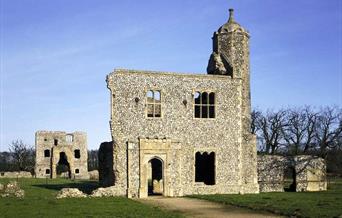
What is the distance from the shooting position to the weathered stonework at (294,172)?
33156 millimetres

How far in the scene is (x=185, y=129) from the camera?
98.6ft

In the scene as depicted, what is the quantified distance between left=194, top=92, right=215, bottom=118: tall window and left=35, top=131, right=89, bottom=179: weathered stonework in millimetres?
→ 37949

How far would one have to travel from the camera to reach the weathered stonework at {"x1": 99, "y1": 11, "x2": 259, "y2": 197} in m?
28.6

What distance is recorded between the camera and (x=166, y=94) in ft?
97.7

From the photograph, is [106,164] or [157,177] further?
[157,177]

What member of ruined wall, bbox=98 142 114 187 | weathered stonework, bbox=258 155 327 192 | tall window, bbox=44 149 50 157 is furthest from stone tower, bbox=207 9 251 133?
tall window, bbox=44 149 50 157

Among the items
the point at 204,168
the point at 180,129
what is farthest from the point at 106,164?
the point at 204,168

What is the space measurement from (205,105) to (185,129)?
2.19 m

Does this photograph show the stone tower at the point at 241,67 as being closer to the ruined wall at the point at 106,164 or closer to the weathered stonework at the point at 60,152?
the ruined wall at the point at 106,164

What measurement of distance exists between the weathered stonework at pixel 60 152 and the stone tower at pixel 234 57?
38740mm

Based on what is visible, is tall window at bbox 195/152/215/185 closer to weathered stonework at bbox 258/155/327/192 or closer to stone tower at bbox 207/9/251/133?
weathered stonework at bbox 258/155/327/192

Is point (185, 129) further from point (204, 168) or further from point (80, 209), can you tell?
point (80, 209)

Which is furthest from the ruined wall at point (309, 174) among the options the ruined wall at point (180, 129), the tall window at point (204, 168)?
the tall window at point (204, 168)

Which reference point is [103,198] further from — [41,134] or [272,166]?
[41,134]
